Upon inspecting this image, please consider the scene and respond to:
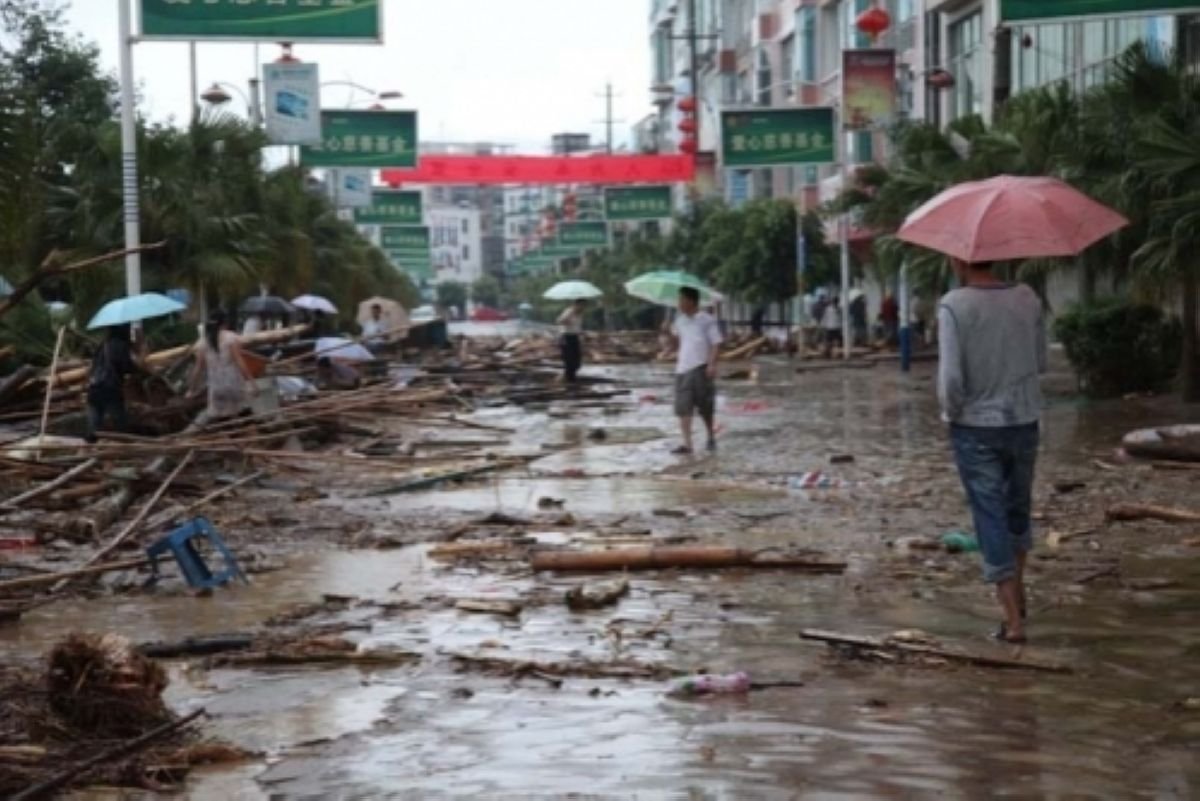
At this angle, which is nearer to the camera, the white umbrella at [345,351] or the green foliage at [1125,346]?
the white umbrella at [345,351]

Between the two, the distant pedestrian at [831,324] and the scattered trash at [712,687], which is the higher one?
the scattered trash at [712,687]

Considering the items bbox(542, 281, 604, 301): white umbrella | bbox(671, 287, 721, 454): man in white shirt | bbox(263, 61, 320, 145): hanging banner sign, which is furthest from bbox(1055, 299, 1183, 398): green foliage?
bbox(263, 61, 320, 145): hanging banner sign

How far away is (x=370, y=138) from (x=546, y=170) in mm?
20925

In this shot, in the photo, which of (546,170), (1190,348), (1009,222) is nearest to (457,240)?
(546,170)

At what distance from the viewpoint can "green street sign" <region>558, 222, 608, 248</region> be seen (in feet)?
273

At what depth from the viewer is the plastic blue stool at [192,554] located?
32.1 feet

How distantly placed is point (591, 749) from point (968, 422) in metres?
2.57

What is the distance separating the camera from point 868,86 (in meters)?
38.5

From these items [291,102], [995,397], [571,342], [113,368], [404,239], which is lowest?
[571,342]

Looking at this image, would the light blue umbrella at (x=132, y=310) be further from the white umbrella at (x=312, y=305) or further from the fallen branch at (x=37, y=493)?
the white umbrella at (x=312, y=305)

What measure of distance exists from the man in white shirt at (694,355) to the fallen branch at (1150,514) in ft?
20.2

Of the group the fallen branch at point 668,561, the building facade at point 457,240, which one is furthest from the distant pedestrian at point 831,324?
the building facade at point 457,240

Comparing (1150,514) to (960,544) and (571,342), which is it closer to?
(960,544)

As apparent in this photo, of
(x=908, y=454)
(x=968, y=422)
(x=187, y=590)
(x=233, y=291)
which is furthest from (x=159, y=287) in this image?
(x=968, y=422)
